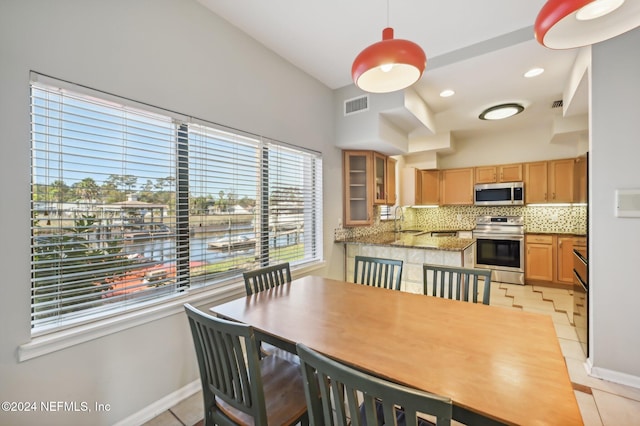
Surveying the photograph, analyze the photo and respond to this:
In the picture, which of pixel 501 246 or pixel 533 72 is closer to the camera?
pixel 533 72

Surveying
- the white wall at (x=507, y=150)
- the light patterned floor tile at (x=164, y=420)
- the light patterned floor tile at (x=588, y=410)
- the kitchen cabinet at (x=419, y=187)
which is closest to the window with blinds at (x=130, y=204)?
the light patterned floor tile at (x=164, y=420)

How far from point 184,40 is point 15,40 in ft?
3.01

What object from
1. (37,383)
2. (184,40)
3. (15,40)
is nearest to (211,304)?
(37,383)

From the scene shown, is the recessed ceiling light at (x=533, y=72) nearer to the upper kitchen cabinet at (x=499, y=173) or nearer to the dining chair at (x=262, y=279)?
the upper kitchen cabinet at (x=499, y=173)

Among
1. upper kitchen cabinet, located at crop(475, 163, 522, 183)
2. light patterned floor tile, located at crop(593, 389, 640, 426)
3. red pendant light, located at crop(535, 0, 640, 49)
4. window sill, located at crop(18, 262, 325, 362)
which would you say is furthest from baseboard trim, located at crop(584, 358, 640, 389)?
upper kitchen cabinet, located at crop(475, 163, 522, 183)

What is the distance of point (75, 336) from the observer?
1.41 m

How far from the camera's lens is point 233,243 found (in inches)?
91.2

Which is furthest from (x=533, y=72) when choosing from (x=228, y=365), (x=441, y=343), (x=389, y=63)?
(x=228, y=365)

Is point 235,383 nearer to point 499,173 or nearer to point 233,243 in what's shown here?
point 233,243

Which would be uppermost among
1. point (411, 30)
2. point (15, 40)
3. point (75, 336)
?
point (411, 30)

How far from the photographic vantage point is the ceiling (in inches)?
80.7

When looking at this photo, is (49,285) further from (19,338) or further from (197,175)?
(197,175)

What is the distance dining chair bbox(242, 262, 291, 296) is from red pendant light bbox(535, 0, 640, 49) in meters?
2.06

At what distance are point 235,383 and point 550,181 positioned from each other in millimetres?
5728
